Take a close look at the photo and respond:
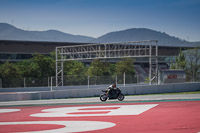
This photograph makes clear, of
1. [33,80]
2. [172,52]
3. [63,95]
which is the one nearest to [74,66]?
[33,80]

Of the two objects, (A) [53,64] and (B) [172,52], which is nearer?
(A) [53,64]

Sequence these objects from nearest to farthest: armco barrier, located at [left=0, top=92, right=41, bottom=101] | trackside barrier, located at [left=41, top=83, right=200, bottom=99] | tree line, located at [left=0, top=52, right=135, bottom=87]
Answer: armco barrier, located at [left=0, top=92, right=41, bottom=101] < trackside barrier, located at [left=41, top=83, right=200, bottom=99] < tree line, located at [left=0, top=52, right=135, bottom=87]

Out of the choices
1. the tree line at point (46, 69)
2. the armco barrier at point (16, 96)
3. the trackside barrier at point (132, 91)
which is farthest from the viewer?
the tree line at point (46, 69)

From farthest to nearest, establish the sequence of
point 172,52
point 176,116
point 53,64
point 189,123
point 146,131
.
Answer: point 172,52 → point 53,64 → point 176,116 → point 189,123 → point 146,131

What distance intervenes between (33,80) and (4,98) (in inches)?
409

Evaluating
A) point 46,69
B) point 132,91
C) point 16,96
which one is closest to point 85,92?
point 132,91

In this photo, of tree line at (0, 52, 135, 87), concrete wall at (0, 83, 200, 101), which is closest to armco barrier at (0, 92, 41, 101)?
concrete wall at (0, 83, 200, 101)

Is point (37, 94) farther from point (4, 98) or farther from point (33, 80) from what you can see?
point (33, 80)

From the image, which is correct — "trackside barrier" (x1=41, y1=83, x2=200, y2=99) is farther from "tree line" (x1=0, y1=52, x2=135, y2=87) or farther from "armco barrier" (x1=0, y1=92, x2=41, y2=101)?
"tree line" (x1=0, y1=52, x2=135, y2=87)

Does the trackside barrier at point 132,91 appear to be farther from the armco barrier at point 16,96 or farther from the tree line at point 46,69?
the tree line at point 46,69

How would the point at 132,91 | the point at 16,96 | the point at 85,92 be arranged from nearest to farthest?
the point at 16,96 → the point at 85,92 → the point at 132,91

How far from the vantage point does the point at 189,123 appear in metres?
14.4

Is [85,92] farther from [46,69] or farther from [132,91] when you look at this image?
[46,69]

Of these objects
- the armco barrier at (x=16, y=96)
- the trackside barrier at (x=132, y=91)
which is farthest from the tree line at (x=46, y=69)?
the armco barrier at (x=16, y=96)
